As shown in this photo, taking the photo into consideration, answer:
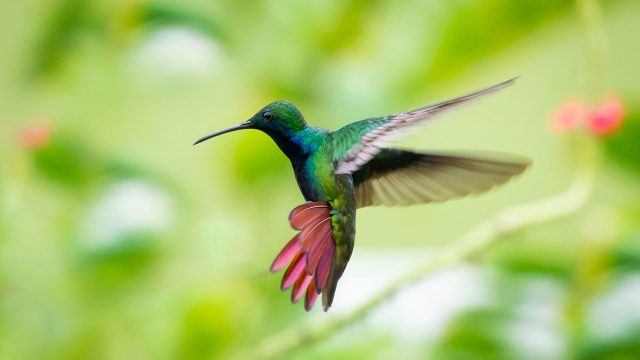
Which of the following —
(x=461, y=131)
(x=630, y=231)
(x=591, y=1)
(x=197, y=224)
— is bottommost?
(x=591, y=1)

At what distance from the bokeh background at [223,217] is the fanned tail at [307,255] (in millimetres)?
234

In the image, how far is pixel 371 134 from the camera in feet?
0.70

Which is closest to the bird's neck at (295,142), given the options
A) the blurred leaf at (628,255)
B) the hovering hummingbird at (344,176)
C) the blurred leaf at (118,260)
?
the hovering hummingbird at (344,176)

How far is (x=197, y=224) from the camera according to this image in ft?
3.32

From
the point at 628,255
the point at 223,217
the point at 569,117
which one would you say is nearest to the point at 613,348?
the point at 628,255

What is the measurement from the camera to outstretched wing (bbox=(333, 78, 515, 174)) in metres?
0.20

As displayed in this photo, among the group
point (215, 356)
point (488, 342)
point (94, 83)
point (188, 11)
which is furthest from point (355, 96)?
point (488, 342)

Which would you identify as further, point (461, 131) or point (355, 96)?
point (461, 131)

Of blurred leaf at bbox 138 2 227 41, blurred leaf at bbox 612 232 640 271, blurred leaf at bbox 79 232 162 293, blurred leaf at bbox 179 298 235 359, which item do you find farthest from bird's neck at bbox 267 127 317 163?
blurred leaf at bbox 612 232 640 271

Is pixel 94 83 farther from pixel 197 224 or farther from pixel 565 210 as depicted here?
pixel 565 210

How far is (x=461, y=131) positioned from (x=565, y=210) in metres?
0.14

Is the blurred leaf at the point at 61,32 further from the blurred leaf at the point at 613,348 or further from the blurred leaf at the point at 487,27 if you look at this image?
the blurred leaf at the point at 613,348

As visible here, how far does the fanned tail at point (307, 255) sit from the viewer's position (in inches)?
6.6

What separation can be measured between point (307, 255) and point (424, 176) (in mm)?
93
